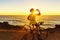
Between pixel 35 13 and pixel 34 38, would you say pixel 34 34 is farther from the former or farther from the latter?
pixel 35 13

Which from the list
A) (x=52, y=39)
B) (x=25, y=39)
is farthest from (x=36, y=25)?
(x=52, y=39)

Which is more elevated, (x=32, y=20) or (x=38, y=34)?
(x=32, y=20)

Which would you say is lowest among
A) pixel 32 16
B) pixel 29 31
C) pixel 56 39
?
pixel 56 39

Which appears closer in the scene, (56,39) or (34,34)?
(34,34)

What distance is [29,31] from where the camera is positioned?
1264 centimetres

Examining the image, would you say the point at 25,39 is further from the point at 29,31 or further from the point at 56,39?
the point at 56,39

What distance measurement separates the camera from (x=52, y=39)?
15.6 meters

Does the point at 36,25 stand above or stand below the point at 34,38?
above

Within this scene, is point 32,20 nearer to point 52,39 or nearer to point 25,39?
point 25,39

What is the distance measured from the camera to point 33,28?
490 inches

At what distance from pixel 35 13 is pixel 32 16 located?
0.81ft

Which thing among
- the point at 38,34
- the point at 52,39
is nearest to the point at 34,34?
the point at 38,34

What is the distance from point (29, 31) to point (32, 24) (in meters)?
0.51

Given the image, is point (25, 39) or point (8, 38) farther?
point (8, 38)
